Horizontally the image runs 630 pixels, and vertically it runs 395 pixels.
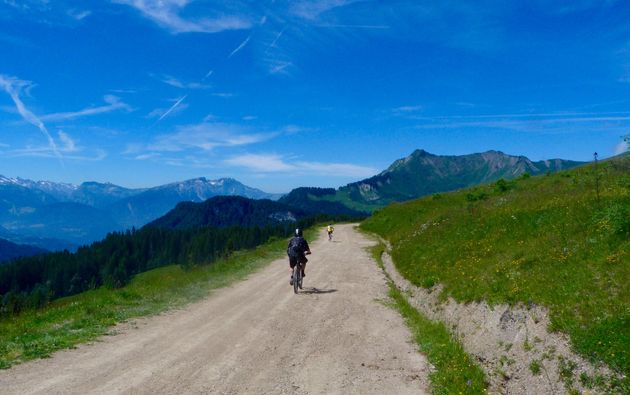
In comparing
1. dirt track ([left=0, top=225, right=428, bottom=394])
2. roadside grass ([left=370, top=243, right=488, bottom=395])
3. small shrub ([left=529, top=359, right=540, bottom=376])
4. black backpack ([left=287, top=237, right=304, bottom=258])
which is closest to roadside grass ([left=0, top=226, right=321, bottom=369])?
dirt track ([left=0, top=225, right=428, bottom=394])

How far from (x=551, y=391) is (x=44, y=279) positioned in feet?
767

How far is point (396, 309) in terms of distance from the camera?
17844mm

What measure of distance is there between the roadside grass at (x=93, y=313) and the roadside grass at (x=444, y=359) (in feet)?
33.0

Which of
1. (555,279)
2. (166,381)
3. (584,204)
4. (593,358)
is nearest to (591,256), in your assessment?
(555,279)

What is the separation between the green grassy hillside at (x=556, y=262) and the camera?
9.55 m

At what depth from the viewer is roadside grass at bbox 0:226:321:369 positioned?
12.2m

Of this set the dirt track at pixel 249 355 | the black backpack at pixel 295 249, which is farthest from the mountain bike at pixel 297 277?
the dirt track at pixel 249 355

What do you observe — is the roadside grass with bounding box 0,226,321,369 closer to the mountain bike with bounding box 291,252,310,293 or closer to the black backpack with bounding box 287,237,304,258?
the mountain bike with bounding box 291,252,310,293

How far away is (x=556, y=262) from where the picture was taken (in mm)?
13453

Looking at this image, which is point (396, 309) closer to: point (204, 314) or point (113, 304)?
point (204, 314)

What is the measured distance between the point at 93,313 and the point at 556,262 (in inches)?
659

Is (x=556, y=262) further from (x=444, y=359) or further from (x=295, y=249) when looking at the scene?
(x=295, y=249)

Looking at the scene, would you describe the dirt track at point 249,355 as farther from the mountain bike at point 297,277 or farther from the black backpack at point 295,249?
the black backpack at point 295,249

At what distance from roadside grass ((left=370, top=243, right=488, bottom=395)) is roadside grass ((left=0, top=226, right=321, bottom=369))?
1006cm
